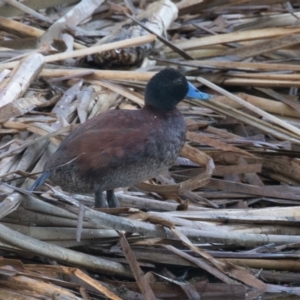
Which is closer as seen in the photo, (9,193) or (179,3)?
(9,193)

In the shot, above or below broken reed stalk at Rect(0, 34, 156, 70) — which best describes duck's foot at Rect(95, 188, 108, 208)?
below

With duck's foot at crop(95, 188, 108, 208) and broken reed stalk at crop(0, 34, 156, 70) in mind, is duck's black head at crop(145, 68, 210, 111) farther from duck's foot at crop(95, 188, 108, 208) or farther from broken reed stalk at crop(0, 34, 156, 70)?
broken reed stalk at crop(0, 34, 156, 70)

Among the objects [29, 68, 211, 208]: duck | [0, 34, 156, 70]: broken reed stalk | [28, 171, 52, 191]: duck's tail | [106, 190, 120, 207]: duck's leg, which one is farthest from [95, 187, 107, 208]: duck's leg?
[0, 34, 156, 70]: broken reed stalk

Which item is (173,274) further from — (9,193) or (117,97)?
(117,97)

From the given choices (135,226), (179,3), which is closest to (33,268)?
(135,226)

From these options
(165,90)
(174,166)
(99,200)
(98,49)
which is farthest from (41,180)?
(98,49)
